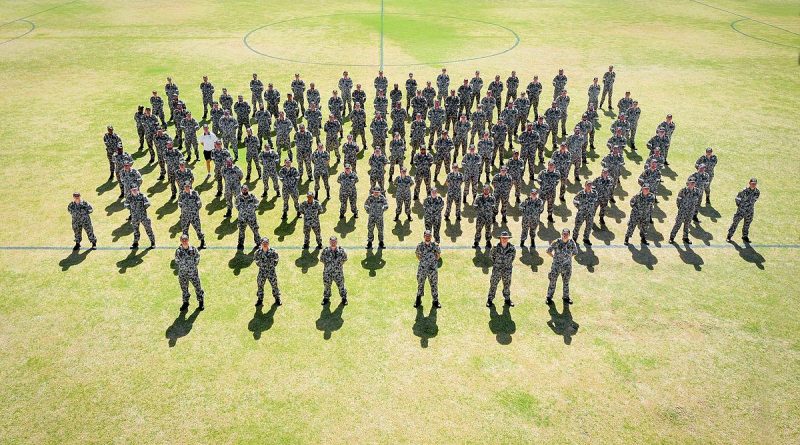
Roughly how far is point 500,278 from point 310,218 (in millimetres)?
6165

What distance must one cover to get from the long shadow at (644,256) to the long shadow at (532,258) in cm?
299

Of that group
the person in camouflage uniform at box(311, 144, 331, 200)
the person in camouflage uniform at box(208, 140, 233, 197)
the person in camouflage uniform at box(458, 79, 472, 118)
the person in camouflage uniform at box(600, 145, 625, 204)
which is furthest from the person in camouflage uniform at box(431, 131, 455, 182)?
the person in camouflage uniform at box(208, 140, 233, 197)

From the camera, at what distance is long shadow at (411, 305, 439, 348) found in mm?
13422

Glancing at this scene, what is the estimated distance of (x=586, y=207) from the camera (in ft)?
55.3

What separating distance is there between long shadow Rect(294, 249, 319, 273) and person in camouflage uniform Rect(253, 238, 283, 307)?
180 cm

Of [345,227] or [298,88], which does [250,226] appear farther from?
[298,88]

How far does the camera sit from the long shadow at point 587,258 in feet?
53.8

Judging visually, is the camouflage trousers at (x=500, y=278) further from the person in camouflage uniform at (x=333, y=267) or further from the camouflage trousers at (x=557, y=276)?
the person in camouflage uniform at (x=333, y=267)

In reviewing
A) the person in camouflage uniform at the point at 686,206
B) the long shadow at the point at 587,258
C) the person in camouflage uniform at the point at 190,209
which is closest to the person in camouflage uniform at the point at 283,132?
the person in camouflage uniform at the point at 190,209

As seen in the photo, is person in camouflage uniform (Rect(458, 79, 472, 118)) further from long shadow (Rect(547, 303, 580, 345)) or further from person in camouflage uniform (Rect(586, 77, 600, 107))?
long shadow (Rect(547, 303, 580, 345))

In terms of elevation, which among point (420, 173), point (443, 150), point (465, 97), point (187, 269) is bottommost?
point (187, 269)

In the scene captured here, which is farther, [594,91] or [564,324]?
[594,91]

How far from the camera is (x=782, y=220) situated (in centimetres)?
1869

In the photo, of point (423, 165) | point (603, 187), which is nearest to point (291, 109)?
point (423, 165)
